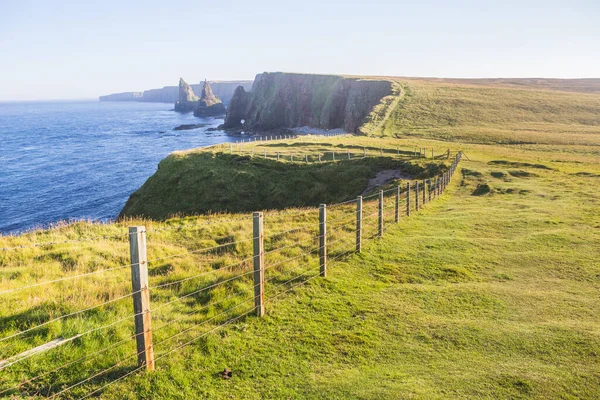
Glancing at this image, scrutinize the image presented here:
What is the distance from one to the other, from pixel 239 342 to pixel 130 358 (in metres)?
1.87

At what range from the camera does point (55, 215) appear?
48.8 meters

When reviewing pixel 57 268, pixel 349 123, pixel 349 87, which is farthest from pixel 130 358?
pixel 349 87

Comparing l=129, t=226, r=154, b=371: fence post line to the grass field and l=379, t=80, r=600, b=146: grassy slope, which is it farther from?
l=379, t=80, r=600, b=146: grassy slope

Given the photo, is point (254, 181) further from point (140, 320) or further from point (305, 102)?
point (305, 102)

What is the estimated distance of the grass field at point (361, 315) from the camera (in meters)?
7.02

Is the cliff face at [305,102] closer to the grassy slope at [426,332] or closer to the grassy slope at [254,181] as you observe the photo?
the grassy slope at [254,181]

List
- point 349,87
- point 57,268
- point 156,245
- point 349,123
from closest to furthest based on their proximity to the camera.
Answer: point 57,268, point 156,245, point 349,123, point 349,87

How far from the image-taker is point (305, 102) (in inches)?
5989

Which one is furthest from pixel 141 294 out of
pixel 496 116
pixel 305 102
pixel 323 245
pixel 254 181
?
pixel 305 102

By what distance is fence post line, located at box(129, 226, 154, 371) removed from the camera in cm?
655

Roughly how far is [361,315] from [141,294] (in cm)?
483

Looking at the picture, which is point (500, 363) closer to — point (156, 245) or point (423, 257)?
point (423, 257)

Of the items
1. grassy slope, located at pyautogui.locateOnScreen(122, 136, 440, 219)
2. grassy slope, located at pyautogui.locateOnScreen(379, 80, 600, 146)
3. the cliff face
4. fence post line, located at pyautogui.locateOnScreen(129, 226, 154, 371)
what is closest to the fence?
fence post line, located at pyautogui.locateOnScreen(129, 226, 154, 371)

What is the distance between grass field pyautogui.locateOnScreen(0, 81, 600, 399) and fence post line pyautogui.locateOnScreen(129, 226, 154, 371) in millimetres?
308
